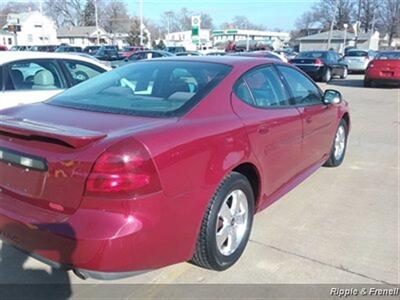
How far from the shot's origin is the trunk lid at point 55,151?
2490 millimetres

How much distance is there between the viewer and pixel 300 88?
4.60 m

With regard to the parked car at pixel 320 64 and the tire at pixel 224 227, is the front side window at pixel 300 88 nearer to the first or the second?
the tire at pixel 224 227

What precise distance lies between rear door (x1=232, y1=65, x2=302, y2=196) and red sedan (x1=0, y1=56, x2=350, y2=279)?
1 centimetres

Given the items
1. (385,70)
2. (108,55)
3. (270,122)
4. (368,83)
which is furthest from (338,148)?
(108,55)

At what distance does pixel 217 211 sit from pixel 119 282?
2.90 ft

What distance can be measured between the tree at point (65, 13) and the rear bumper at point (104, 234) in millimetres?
108671

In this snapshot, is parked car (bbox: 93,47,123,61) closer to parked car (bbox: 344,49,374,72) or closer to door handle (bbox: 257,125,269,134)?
parked car (bbox: 344,49,374,72)

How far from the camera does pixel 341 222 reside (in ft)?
13.9

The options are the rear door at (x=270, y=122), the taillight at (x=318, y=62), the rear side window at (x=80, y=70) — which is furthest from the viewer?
the taillight at (x=318, y=62)

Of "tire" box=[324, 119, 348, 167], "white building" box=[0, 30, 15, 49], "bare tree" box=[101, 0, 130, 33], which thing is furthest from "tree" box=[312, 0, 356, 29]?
"tire" box=[324, 119, 348, 167]

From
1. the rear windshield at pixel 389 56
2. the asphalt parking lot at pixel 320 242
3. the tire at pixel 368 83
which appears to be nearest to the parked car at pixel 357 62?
the rear windshield at pixel 389 56

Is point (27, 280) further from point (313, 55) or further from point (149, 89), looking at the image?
point (313, 55)

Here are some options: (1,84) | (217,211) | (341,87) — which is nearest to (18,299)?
(217,211)

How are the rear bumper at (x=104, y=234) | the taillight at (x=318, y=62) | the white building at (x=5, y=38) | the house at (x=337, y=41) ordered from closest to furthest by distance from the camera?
1. the rear bumper at (x=104, y=234)
2. the taillight at (x=318, y=62)
3. the house at (x=337, y=41)
4. the white building at (x=5, y=38)
